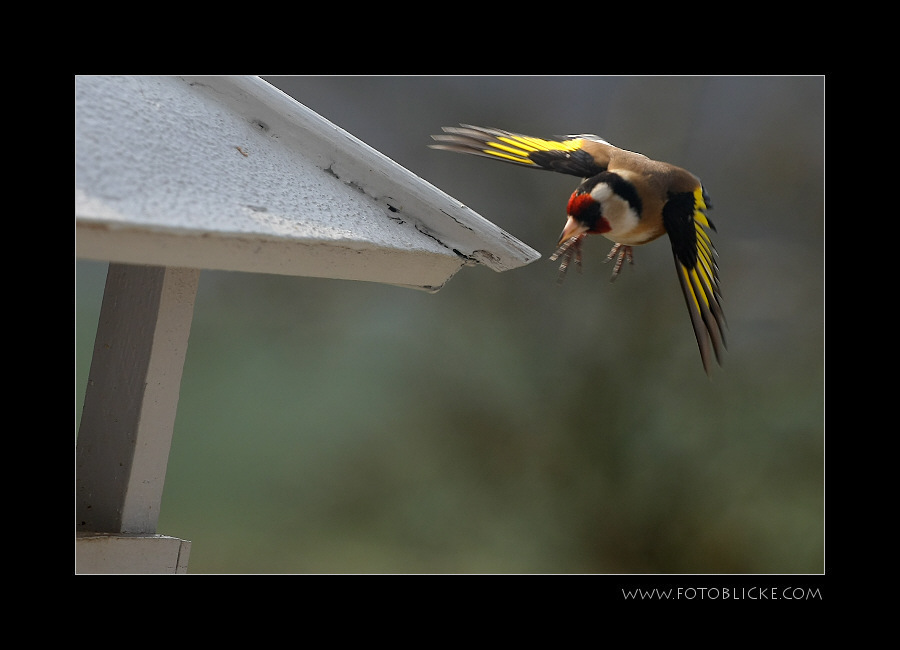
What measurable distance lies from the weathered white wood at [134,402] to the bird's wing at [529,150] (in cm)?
27

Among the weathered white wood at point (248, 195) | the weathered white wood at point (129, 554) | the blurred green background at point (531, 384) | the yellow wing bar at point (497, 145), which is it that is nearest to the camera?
the weathered white wood at point (248, 195)

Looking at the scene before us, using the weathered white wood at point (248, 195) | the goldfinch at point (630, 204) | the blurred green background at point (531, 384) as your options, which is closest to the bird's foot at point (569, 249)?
the goldfinch at point (630, 204)

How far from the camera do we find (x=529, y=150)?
2.56 ft

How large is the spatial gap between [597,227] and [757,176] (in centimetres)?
216

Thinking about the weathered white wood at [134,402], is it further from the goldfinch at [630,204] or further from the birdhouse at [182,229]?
the goldfinch at [630,204]

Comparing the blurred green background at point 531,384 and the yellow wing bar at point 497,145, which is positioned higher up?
the yellow wing bar at point 497,145

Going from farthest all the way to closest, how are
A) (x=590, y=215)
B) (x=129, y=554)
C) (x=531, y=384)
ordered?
(x=531, y=384), (x=590, y=215), (x=129, y=554)

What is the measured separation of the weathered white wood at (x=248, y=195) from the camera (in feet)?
1.43

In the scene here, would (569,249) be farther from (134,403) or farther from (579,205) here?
(134,403)

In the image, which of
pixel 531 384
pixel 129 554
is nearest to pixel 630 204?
pixel 129 554

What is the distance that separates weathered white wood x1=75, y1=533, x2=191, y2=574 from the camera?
63 centimetres

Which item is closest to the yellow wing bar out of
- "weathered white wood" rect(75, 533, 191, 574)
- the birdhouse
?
the birdhouse

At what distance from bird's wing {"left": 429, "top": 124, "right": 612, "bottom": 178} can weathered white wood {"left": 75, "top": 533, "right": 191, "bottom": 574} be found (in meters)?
0.41

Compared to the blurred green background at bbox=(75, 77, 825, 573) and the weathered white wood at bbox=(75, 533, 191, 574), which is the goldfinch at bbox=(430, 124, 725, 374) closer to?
the weathered white wood at bbox=(75, 533, 191, 574)
